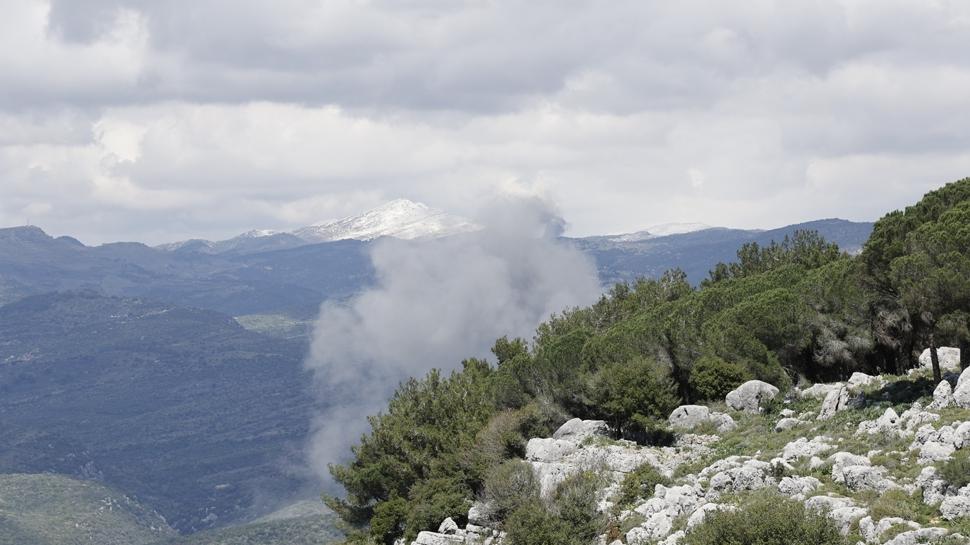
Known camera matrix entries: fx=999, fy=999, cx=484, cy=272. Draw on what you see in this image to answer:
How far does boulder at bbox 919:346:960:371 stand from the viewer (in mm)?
57281

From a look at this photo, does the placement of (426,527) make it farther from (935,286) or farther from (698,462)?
(935,286)

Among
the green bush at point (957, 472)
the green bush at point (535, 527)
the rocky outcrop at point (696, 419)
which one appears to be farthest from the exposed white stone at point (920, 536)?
the rocky outcrop at point (696, 419)

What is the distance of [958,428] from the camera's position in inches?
1508

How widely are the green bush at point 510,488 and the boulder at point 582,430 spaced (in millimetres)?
12169

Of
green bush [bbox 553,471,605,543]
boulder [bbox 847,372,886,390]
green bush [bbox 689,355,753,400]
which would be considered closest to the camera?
green bush [bbox 553,471,605,543]

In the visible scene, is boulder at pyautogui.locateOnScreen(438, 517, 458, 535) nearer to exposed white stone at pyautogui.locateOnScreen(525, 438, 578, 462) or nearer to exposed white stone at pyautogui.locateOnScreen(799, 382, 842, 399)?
exposed white stone at pyautogui.locateOnScreen(525, 438, 578, 462)

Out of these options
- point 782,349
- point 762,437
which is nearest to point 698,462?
point 762,437

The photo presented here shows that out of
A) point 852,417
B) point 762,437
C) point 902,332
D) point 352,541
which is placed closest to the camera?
point 852,417

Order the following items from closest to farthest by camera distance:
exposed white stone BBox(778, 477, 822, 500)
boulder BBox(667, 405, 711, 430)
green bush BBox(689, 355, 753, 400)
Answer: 1. exposed white stone BBox(778, 477, 822, 500)
2. boulder BBox(667, 405, 711, 430)
3. green bush BBox(689, 355, 753, 400)

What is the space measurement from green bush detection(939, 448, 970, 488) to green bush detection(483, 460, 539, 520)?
21865mm

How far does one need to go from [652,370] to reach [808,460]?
30.3 meters

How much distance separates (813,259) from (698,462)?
269ft

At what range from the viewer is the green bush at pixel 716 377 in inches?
2852

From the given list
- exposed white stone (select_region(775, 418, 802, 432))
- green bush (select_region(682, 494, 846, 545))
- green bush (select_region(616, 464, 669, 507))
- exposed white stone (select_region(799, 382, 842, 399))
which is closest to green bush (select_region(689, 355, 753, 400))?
exposed white stone (select_region(799, 382, 842, 399))
